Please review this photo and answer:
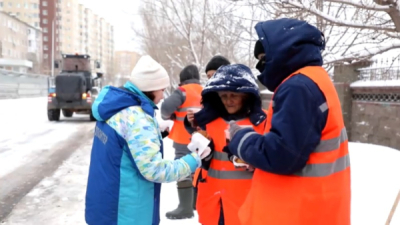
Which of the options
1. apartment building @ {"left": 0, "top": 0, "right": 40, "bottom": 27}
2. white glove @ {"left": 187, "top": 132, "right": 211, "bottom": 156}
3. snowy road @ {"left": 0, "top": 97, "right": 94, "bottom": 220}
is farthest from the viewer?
apartment building @ {"left": 0, "top": 0, "right": 40, "bottom": 27}

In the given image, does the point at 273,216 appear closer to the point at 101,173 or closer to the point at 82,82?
the point at 101,173

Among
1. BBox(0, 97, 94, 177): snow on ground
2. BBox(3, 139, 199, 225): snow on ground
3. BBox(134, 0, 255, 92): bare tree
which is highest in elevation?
BBox(134, 0, 255, 92): bare tree

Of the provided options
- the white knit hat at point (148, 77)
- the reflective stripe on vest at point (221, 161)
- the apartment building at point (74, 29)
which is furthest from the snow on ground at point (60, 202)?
the apartment building at point (74, 29)

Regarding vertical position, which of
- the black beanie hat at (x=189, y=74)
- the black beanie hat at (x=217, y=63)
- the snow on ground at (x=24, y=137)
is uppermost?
the black beanie hat at (x=217, y=63)

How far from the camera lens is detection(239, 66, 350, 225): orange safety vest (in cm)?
159

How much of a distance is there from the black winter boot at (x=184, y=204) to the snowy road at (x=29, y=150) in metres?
2.17

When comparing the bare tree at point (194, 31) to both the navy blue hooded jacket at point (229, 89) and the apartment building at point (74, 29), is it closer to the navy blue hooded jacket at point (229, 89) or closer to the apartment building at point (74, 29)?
the navy blue hooded jacket at point (229, 89)

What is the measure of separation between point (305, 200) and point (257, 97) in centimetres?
110

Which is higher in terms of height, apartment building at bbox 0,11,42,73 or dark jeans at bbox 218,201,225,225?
apartment building at bbox 0,11,42,73

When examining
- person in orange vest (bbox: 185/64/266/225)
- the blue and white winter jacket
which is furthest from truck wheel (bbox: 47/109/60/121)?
the blue and white winter jacket

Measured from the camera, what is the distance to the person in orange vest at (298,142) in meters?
1.53

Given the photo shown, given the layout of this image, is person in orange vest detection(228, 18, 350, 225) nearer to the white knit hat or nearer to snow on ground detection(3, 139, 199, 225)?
the white knit hat

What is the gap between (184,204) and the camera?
4.58 metres

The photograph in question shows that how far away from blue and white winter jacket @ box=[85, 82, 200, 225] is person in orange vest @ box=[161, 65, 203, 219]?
7.05 feet
